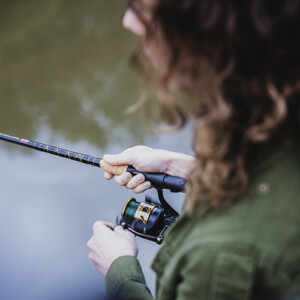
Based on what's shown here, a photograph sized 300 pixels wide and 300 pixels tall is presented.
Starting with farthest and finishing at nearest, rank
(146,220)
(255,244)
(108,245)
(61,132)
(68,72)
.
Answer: (68,72) < (61,132) < (146,220) < (108,245) < (255,244)

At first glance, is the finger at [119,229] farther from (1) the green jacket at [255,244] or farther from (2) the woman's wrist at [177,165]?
(1) the green jacket at [255,244]

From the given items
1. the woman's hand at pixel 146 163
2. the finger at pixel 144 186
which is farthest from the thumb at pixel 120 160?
the finger at pixel 144 186

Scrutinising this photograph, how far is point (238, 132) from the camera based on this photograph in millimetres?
588

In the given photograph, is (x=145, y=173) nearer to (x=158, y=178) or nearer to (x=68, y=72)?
(x=158, y=178)

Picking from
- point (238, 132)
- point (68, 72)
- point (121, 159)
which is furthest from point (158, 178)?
point (68, 72)

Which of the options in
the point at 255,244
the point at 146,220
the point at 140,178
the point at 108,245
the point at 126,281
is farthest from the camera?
the point at 140,178

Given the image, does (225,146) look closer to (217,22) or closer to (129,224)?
(217,22)

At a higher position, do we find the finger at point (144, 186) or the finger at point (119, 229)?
the finger at point (144, 186)

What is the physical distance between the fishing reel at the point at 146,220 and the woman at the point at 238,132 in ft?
1.69

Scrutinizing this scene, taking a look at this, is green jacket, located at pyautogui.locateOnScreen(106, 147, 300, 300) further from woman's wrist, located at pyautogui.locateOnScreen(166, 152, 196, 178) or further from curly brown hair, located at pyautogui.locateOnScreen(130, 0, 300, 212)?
woman's wrist, located at pyautogui.locateOnScreen(166, 152, 196, 178)

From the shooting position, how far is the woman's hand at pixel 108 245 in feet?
3.11

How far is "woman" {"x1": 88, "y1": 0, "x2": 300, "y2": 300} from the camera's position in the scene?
0.54 metres

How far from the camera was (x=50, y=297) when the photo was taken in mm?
1926

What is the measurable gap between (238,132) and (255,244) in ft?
0.51
